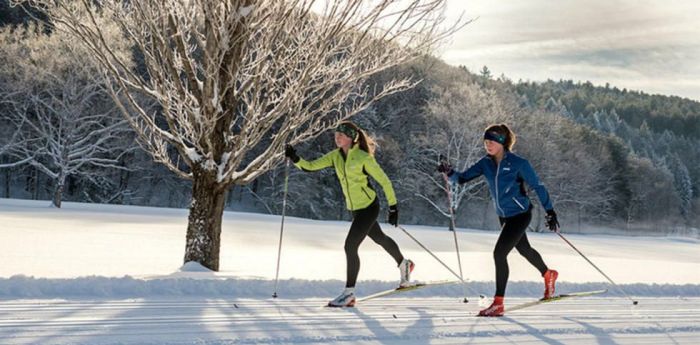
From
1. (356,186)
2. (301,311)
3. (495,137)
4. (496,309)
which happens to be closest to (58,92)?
(356,186)

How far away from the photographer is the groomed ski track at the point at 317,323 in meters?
4.38

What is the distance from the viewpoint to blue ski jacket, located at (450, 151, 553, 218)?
229 inches

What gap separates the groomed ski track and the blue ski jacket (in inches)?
39.8

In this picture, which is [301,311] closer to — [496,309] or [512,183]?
[496,309]

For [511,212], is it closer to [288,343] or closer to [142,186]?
[288,343]

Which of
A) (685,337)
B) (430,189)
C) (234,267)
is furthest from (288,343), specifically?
(430,189)

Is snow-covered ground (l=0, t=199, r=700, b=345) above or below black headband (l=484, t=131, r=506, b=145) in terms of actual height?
below

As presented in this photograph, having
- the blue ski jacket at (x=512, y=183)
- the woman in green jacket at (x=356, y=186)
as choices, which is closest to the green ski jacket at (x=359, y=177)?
the woman in green jacket at (x=356, y=186)

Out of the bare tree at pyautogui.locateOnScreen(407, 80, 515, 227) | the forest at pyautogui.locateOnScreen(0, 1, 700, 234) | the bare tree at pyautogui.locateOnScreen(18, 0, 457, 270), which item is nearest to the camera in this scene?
the bare tree at pyautogui.locateOnScreen(18, 0, 457, 270)

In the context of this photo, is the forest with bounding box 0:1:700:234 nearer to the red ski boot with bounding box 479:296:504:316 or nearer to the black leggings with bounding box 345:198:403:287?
the black leggings with bounding box 345:198:403:287

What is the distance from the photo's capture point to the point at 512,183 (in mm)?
5852

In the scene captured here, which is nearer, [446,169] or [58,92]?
[446,169]

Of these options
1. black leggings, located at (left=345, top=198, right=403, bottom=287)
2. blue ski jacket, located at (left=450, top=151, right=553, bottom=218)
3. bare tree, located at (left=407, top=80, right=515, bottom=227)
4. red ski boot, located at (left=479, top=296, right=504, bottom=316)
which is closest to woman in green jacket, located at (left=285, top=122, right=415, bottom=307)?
black leggings, located at (left=345, top=198, right=403, bottom=287)

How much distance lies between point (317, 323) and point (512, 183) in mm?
2254
